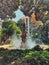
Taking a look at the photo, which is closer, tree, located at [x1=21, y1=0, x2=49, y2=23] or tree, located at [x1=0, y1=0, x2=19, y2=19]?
tree, located at [x1=0, y1=0, x2=19, y2=19]

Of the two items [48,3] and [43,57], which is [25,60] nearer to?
[43,57]

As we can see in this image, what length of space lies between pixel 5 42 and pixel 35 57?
1301 cm

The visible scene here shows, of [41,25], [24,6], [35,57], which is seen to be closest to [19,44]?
[24,6]

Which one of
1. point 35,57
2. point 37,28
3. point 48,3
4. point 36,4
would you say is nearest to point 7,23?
point 37,28

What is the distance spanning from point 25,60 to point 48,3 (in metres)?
9.16

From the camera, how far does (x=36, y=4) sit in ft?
76.7

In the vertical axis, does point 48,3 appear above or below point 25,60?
above

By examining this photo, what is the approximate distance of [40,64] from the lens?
13.0 metres

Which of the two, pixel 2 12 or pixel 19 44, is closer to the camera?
pixel 2 12

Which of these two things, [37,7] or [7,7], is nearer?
[7,7]

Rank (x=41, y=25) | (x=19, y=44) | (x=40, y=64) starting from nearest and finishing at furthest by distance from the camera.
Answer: (x=40, y=64)
(x=19, y=44)
(x=41, y=25)

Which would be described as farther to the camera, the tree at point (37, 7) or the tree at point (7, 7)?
the tree at point (37, 7)

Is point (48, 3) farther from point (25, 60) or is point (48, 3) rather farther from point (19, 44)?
point (25, 60)

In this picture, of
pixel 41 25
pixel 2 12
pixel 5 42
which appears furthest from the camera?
pixel 41 25
